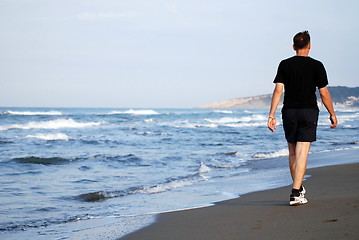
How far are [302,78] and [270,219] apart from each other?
1.39 metres

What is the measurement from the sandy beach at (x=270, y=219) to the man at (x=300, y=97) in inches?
15.6

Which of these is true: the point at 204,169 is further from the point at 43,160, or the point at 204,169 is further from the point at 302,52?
the point at 302,52

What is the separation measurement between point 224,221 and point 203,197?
2.04m

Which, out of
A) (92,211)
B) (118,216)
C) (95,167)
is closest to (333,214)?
(118,216)

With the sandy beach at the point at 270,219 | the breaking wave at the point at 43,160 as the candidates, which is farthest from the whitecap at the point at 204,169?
the sandy beach at the point at 270,219

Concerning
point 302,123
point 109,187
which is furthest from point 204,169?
point 302,123

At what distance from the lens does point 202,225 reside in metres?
4.18

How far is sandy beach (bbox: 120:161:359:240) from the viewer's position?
3430 mm

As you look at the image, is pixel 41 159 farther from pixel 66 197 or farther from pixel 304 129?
pixel 304 129

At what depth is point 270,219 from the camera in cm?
400

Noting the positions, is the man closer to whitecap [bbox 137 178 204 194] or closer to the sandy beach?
the sandy beach

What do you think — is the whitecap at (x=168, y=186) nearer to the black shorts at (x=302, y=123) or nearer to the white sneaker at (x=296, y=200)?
the white sneaker at (x=296, y=200)

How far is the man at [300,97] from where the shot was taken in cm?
438

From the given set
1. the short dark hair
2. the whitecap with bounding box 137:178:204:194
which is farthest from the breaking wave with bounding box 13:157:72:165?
the short dark hair
